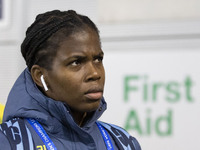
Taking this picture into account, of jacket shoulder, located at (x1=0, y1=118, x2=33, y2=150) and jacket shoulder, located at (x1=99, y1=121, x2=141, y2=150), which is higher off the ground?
jacket shoulder, located at (x1=0, y1=118, x2=33, y2=150)

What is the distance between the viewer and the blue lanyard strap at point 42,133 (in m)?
1.53

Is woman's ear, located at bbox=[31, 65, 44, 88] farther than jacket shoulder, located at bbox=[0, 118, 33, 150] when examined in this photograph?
Yes

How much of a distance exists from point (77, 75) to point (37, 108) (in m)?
0.20

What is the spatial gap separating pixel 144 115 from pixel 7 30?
1458mm

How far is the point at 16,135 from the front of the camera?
1.50 meters

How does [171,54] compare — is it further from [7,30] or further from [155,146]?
[7,30]

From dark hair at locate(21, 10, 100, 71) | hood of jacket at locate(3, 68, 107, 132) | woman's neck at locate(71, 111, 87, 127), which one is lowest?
woman's neck at locate(71, 111, 87, 127)

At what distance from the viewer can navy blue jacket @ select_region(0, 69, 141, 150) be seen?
1.52 m

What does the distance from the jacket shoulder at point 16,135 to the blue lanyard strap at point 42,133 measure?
0.03 metres

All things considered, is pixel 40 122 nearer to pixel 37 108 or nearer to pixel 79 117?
pixel 37 108

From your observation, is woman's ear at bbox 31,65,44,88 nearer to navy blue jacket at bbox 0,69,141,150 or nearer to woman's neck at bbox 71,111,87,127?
navy blue jacket at bbox 0,69,141,150

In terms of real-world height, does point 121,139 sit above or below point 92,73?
below

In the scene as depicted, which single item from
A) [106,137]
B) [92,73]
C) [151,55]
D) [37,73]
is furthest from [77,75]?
[151,55]

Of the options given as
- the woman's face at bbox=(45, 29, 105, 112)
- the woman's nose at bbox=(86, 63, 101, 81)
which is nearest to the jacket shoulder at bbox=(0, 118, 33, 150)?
the woman's face at bbox=(45, 29, 105, 112)
